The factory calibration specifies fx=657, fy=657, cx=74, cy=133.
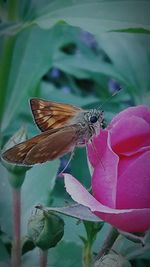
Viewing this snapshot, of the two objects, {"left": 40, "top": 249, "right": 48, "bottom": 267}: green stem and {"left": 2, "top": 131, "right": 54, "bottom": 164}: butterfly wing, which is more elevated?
{"left": 2, "top": 131, "right": 54, "bottom": 164}: butterfly wing

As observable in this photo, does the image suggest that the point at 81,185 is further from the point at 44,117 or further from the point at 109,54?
the point at 109,54

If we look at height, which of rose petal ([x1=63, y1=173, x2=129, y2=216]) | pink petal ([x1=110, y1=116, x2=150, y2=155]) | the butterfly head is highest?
pink petal ([x1=110, y1=116, x2=150, y2=155])

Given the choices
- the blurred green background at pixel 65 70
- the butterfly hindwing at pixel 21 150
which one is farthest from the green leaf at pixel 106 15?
the butterfly hindwing at pixel 21 150

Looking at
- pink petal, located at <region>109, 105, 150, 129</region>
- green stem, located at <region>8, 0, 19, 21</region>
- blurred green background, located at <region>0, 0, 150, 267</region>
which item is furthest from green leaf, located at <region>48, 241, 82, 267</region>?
green stem, located at <region>8, 0, 19, 21</region>

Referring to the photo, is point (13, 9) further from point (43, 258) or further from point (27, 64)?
point (43, 258)

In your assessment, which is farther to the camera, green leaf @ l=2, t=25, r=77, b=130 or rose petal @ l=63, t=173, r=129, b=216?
green leaf @ l=2, t=25, r=77, b=130

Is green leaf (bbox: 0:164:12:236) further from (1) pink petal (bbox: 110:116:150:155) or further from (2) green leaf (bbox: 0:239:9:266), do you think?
(1) pink petal (bbox: 110:116:150:155)

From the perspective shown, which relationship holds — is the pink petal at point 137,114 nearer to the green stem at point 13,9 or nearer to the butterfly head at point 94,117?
the butterfly head at point 94,117

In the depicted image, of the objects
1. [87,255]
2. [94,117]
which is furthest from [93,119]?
[87,255]
